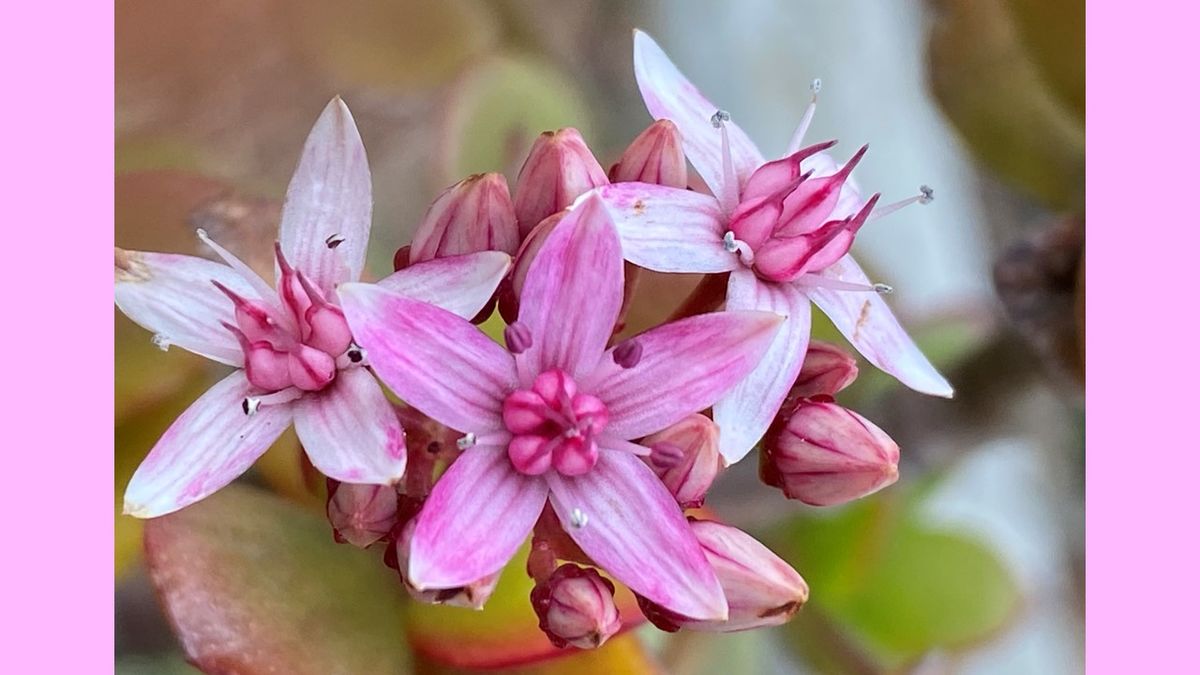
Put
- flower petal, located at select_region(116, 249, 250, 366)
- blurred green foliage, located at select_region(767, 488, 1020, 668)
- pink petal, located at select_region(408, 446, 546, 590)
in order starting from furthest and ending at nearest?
1. blurred green foliage, located at select_region(767, 488, 1020, 668)
2. flower petal, located at select_region(116, 249, 250, 366)
3. pink petal, located at select_region(408, 446, 546, 590)

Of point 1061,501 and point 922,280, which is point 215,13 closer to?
point 922,280

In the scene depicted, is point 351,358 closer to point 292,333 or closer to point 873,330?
point 292,333

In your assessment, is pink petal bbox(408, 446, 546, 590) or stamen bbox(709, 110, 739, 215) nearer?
pink petal bbox(408, 446, 546, 590)

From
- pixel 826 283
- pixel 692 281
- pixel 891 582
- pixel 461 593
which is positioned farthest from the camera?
pixel 891 582

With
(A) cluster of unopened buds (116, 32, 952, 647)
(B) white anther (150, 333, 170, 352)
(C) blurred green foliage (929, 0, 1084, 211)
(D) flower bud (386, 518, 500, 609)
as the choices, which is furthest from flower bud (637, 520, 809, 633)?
(C) blurred green foliage (929, 0, 1084, 211)

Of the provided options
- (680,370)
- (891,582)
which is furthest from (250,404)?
(891,582)

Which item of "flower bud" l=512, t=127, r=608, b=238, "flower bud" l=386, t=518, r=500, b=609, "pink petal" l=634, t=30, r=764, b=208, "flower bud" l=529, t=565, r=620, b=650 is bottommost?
"flower bud" l=529, t=565, r=620, b=650

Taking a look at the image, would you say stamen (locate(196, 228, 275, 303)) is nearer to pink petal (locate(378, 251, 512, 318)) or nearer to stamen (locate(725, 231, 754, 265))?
pink petal (locate(378, 251, 512, 318))

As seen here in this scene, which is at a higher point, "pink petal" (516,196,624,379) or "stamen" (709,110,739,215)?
"stamen" (709,110,739,215)
